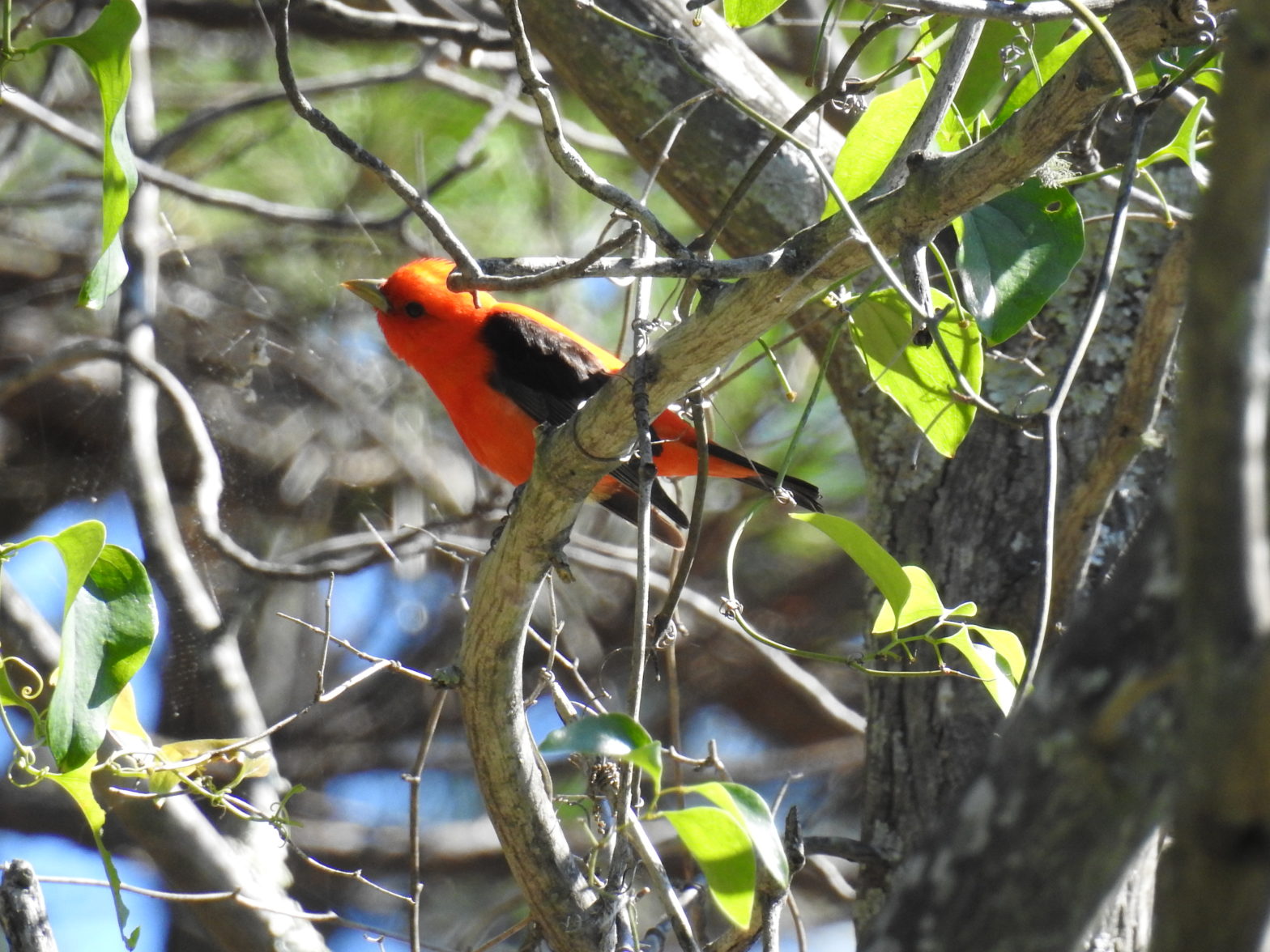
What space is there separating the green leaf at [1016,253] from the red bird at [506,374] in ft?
4.81

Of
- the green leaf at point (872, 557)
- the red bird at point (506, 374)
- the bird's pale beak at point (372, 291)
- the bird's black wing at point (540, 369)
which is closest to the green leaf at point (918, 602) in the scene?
the green leaf at point (872, 557)

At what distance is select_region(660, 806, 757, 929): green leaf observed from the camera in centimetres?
124

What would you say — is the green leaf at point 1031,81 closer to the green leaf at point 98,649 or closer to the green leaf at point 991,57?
the green leaf at point 991,57

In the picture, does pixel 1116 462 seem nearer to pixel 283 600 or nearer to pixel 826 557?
pixel 826 557

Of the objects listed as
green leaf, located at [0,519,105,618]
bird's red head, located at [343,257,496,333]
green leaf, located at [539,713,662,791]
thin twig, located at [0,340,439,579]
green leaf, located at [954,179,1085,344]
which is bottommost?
green leaf, located at [539,713,662,791]

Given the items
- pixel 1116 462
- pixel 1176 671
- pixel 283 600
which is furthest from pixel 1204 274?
pixel 283 600

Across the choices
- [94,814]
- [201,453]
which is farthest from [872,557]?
[201,453]

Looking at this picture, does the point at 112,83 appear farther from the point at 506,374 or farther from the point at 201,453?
the point at 506,374

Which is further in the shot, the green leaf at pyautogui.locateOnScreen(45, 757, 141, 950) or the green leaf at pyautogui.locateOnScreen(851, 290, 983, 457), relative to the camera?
the green leaf at pyautogui.locateOnScreen(851, 290, 983, 457)

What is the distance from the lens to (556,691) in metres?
2.21

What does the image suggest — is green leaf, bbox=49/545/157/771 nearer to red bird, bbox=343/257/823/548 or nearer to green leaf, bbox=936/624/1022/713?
green leaf, bbox=936/624/1022/713

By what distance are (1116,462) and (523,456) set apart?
1.68m

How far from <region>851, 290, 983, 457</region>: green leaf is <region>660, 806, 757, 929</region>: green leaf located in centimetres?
101

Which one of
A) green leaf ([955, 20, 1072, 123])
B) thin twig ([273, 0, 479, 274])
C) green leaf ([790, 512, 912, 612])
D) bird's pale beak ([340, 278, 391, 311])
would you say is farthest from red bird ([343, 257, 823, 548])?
thin twig ([273, 0, 479, 274])
